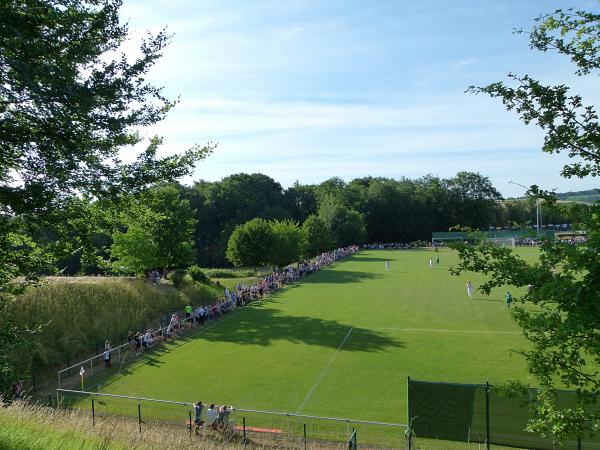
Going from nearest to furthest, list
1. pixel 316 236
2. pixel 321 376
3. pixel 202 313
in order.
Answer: pixel 321 376
pixel 202 313
pixel 316 236

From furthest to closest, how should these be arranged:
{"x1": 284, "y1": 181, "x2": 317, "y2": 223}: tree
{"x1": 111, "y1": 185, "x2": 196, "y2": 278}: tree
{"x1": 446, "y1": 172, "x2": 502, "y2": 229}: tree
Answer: {"x1": 446, "y1": 172, "x2": 502, "y2": 229}: tree
{"x1": 284, "y1": 181, "x2": 317, "y2": 223}: tree
{"x1": 111, "y1": 185, "x2": 196, "y2": 278}: tree

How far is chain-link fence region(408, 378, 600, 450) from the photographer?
1191 cm

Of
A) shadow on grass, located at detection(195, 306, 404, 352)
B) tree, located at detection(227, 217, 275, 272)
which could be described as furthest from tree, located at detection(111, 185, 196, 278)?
shadow on grass, located at detection(195, 306, 404, 352)

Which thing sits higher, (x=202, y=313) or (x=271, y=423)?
(x=202, y=313)

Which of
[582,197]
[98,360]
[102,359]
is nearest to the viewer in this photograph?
[582,197]

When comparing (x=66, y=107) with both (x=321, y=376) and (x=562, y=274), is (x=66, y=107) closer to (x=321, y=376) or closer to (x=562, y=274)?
(x=562, y=274)

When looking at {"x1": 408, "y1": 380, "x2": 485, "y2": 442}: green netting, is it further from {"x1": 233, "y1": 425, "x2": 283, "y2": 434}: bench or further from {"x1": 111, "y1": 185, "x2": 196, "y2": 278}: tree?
{"x1": 111, "y1": 185, "x2": 196, "y2": 278}: tree

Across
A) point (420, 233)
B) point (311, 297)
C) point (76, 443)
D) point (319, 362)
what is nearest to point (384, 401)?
point (319, 362)

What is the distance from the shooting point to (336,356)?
2028 centimetres

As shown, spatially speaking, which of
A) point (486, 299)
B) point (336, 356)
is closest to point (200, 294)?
point (336, 356)

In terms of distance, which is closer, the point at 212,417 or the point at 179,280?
the point at 212,417

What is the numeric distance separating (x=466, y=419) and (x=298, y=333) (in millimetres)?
12921

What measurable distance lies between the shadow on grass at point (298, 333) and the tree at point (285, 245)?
67.7 feet

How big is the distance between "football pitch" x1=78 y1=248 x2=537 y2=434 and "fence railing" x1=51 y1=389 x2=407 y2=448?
1283 mm
